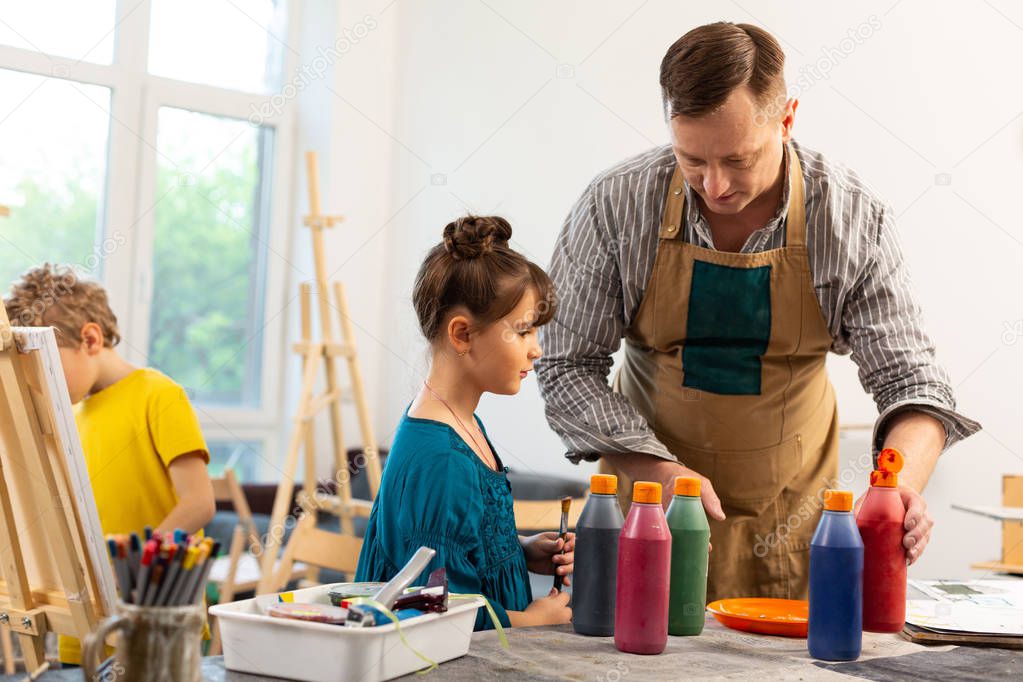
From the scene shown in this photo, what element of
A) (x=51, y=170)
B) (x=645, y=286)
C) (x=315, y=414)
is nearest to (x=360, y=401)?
(x=315, y=414)

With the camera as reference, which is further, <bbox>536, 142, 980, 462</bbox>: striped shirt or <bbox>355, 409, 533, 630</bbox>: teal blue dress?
<bbox>536, 142, 980, 462</bbox>: striped shirt

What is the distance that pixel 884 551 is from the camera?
1.49 meters

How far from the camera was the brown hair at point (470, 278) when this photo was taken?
1650mm

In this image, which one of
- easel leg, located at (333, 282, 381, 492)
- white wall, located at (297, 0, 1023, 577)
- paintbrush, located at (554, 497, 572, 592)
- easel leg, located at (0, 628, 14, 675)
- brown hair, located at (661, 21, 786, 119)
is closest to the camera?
paintbrush, located at (554, 497, 572, 592)

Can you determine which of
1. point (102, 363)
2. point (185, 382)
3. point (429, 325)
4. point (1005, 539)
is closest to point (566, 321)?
point (429, 325)

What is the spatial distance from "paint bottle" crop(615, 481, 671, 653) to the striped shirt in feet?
1.26

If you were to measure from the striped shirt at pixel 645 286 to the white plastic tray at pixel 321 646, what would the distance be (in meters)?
0.64

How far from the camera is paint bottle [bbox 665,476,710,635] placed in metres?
1.45

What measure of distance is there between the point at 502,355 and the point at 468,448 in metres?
0.16

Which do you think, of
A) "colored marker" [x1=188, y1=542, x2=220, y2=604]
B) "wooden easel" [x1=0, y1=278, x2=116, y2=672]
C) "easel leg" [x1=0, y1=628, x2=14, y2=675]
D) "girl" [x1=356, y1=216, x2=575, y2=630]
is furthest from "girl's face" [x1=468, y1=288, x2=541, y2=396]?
"easel leg" [x1=0, y1=628, x2=14, y2=675]

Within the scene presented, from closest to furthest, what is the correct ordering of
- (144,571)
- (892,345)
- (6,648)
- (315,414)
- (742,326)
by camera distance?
1. (144,571)
2. (892,345)
3. (742,326)
4. (6,648)
5. (315,414)

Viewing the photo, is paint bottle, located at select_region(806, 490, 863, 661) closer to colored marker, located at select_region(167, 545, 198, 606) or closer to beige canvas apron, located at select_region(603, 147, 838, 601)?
beige canvas apron, located at select_region(603, 147, 838, 601)

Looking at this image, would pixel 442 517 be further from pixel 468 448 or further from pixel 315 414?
pixel 315 414

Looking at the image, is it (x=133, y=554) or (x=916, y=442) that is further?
(x=916, y=442)
